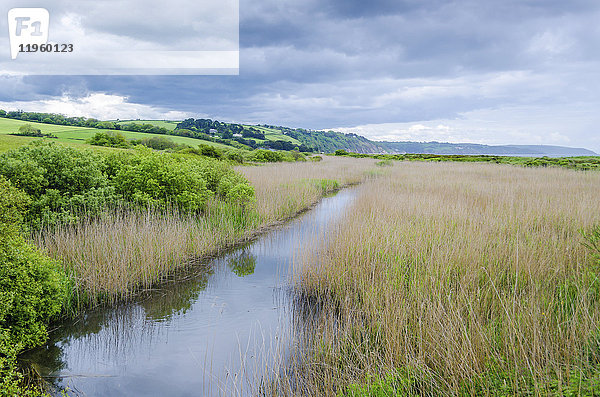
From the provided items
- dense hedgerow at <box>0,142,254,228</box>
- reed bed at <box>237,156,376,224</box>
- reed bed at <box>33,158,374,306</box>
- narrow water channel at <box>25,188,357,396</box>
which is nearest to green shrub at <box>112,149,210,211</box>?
dense hedgerow at <box>0,142,254,228</box>

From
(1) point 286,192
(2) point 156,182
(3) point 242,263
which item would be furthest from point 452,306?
(1) point 286,192

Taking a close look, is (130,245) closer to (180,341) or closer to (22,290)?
(22,290)

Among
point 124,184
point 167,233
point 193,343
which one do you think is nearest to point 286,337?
point 193,343

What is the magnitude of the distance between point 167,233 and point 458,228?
6259 millimetres

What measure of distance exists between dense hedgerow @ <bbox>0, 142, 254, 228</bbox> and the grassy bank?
454 centimetres

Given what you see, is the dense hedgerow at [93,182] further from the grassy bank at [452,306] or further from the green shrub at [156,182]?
the grassy bank at [452,306]

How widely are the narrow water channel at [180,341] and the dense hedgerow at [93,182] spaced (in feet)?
9.27

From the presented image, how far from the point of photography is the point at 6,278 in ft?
12.6

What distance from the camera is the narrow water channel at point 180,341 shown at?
3.69m

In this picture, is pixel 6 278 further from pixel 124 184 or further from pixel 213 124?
pixel 213 124

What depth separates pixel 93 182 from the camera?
298 inches

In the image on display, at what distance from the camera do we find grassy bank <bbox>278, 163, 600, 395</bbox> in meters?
2.75

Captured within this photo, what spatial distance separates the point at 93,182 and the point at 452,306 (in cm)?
774

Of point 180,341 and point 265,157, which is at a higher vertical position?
point 265,157
